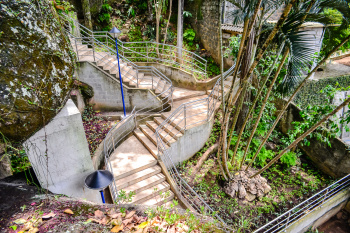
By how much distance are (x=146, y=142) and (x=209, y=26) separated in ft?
28.3

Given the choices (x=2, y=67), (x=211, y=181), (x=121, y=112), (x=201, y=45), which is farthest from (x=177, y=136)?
(x=201, y=45)

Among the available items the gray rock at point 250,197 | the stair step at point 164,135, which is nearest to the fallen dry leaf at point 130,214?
the stair step at point 164,135

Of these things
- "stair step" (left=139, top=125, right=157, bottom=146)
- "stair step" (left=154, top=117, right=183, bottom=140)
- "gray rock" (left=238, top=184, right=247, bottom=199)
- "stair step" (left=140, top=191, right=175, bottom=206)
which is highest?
"stair step" (left=154, top=117, right=183, bottom=140)

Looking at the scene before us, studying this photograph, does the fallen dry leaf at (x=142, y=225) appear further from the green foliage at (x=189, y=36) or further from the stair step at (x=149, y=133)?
the green foliage at (x=189, y=36)

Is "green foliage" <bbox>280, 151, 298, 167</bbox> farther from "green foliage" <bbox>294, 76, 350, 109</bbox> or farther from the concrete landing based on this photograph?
the concrete landing

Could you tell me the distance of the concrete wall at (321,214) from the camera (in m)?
6.35

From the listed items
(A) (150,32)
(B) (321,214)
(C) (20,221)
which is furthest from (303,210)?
(A) (150,32)

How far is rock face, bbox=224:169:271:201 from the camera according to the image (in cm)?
702

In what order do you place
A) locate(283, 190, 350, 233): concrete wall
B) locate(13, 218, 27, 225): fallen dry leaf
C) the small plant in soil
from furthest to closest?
the small plant in soil < locate(283, 190, 350, 233): concrete wall < locate(13, 218, 27, 225): fallen dry leaf

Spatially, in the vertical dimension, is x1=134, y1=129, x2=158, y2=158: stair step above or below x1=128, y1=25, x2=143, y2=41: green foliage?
below

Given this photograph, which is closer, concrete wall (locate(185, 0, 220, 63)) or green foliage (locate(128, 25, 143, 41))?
concrete wall (locate(185, 0, 220, 63))

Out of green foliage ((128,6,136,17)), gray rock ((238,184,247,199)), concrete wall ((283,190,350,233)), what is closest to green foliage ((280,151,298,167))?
concrete wall ((283,190,350,233))

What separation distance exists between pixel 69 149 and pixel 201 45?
11.7 meters

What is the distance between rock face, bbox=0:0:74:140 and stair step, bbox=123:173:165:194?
348cm
